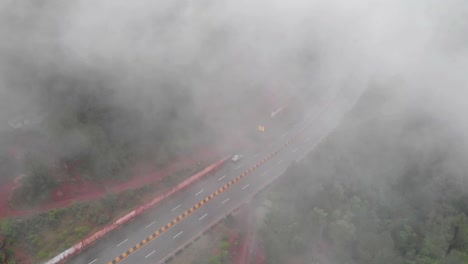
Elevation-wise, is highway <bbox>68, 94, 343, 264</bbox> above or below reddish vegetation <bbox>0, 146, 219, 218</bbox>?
below

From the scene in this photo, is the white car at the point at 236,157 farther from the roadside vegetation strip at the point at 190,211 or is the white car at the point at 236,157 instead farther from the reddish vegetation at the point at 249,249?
the reddish vegetation at the point at 249,249

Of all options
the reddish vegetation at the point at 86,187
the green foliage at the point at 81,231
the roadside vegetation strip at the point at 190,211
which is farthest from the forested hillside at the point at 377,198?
the green foliage at the point at 81,231

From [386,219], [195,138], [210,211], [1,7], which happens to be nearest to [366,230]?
[386,219]

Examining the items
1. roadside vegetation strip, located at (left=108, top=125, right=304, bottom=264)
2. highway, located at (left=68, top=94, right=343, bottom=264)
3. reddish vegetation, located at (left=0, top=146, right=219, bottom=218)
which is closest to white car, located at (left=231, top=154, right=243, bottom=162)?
highway, located at (left=68, top=94, right=343, bottom=264)

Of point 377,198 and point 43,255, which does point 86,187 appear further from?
point 377,198

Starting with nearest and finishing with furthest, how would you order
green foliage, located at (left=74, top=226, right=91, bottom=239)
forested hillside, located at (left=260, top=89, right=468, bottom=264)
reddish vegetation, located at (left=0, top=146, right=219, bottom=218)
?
forested hillside, located at (left=260, top=89, right=468, bottom=264) < green foliage, located at (left=74, top=226, right=91, bottom=239) < reddish vegetation, located at (left=0, top=146, right=219, bottom=218)

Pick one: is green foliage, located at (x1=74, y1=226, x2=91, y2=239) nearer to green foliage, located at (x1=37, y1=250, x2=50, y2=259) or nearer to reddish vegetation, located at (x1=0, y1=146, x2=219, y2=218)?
green foliage, located at (x1=37, y1=250, x2=50, y2=259)
